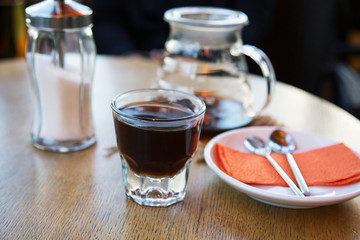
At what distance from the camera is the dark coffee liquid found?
507 mm

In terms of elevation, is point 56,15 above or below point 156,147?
above

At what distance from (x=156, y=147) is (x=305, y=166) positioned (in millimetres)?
213

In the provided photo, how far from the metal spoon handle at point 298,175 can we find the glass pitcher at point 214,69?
0.52 feet

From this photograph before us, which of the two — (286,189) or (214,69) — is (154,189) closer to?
(286,189)

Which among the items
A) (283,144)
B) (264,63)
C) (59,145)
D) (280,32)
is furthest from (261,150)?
(280,32)

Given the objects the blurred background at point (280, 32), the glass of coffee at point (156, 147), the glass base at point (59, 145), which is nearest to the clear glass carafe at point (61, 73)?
the glass base at point (59, 145)

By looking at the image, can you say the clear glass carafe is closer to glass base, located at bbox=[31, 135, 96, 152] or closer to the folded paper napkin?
glass base, located at bbox=[31, 135, 96, 152]

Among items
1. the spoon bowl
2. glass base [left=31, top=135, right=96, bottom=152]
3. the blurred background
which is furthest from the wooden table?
the blurred background

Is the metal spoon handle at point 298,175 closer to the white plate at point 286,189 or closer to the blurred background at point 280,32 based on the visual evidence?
the white plate at point 286,189

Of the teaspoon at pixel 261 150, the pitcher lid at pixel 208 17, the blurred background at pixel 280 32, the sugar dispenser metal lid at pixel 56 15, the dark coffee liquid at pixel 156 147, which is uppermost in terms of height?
the sugar dispenser metal lid at pixel 56 15

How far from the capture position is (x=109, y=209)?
53 cm

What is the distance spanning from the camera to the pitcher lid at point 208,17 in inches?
28.7

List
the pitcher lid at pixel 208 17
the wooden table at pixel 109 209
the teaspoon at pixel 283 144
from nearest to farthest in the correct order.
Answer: the wooden table at pixel 109 209 < the teaspoon at pixel 283 144 < the pitcher lid at pixel 208 17

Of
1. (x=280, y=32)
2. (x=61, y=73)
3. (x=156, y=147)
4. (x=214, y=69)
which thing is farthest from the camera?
(x=280, y=32)
